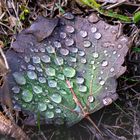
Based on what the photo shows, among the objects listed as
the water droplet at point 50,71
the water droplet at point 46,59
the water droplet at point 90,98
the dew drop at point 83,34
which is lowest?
the water droplet at point 90,98

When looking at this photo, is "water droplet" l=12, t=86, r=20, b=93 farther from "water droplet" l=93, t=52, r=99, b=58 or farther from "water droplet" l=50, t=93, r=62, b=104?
"water droplet" l=93, t=52, r=99, b=58

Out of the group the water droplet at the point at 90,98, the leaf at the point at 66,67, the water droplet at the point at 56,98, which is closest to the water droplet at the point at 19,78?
the leaf at the point at 66,67

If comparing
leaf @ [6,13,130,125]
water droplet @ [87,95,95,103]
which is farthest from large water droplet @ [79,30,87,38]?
water droplet @ [87,95,95,103]

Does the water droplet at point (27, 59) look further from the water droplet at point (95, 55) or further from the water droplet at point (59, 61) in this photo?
the water droplet at point (95, 55)

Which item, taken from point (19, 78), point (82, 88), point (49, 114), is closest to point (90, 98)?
point (82, 88)

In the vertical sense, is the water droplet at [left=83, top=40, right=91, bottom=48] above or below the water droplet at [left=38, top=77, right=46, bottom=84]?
above

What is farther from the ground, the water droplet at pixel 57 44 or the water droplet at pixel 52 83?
the water droplet at pixel 57 44

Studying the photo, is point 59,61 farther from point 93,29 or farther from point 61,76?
point 93,29
